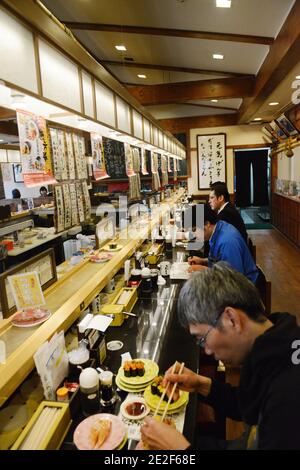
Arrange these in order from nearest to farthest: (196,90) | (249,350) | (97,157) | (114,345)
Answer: (249,350) < (114,345) < (97,157) < (196,90)

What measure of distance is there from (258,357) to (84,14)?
17.9ft

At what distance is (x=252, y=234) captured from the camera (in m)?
13.0

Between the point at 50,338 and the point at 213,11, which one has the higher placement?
the point at 213,11

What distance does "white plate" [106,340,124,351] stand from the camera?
271 cm

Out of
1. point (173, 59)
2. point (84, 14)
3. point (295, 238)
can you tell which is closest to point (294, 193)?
point (295, 238)

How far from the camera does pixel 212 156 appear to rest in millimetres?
14008

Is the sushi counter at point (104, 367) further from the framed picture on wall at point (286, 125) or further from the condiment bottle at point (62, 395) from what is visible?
the framed picture on wall at point (286, 125)

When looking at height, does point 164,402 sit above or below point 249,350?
below

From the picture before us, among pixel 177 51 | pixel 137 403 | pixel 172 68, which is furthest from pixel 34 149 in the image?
pixel 172 68

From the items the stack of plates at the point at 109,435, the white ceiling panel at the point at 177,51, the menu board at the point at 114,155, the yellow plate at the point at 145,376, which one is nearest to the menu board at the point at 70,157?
the yellow plate at the point at 145,376

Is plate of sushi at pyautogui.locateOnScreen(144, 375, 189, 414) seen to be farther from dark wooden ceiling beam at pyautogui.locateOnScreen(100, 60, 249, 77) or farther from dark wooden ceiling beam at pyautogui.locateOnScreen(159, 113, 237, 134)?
dark wooden ceiling beam at pyautogui.locateOnScreen(159, 113, 237, 134)

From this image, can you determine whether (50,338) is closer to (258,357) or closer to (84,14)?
(258,357)

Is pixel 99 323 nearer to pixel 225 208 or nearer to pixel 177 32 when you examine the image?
pixel 225 208

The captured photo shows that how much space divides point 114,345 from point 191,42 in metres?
5.39
